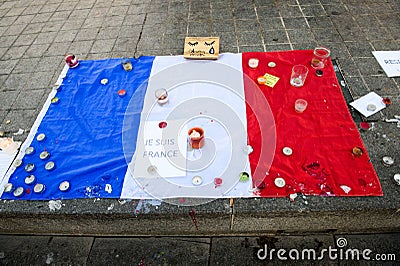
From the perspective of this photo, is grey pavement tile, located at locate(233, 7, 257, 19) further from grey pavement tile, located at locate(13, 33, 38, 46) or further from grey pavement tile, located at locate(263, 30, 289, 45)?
grey pavement tile, located at locate(13, 33, 38, 46)

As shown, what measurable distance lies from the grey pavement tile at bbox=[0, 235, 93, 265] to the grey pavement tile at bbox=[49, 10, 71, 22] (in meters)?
3.29

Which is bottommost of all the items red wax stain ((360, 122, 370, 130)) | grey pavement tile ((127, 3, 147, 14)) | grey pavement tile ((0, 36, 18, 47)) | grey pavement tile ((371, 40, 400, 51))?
red wax stain ((360, 122, 370, 130))

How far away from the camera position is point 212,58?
316 cm

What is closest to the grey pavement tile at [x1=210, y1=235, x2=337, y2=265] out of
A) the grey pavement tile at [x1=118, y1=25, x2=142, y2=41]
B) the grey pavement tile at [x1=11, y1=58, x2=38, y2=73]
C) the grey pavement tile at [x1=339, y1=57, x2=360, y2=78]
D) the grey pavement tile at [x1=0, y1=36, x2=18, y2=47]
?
the grey pavement tile at [x1=339, y1=57, x2=360, y2=78]

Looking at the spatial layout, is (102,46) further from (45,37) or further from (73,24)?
(45,37)

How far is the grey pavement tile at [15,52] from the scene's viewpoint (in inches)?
144

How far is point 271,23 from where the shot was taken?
3.66m

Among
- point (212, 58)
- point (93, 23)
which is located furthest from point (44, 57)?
point (212, 58)

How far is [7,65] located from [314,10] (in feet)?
14.1

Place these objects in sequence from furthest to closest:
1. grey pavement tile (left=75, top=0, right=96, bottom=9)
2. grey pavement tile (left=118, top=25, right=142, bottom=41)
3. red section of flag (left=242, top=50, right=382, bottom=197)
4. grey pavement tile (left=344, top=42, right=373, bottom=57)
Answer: grey pavement tile (left=75, top=0, right=96, bottom=9)
grey pavement tile (left=118, top=25, right=142, bottom=41)
grey pavement tile (left=344, top=42, right=373, bottom=57)
red section of flag (left=242, top=50, right=382, bottom=197)

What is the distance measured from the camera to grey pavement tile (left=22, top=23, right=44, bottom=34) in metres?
4.05

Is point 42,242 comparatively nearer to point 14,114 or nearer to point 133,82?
point 14,114

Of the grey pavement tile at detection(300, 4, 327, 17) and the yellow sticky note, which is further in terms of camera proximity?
the grey pavement tile at detection(300, 4, 327, 17)

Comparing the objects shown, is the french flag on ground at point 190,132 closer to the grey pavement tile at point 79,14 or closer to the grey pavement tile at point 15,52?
the grey pavement tile at point 15,52
